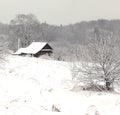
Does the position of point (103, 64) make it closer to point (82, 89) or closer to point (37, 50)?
point (82, 89)

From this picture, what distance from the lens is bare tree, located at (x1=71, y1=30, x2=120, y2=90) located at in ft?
49.3

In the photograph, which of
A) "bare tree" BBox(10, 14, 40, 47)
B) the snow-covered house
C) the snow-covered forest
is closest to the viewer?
the snow-covered forest

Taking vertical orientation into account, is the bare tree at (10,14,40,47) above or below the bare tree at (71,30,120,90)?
above

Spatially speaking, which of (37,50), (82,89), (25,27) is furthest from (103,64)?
(25,27)

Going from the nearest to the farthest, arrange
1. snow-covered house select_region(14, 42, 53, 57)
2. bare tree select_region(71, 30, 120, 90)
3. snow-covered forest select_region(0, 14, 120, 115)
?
snow-covered forest select_region(0, 14, 120, 115) → bare tree select_region(71, 30, 120, 90) → snow-covered house select_region(14, 42, 53, 57)

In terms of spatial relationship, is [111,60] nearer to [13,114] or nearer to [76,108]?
[76,108]

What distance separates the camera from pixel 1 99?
11.6m

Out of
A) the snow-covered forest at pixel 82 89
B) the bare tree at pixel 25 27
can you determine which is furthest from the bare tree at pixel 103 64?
the bare tree at pixel 25 27

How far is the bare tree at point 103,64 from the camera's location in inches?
591

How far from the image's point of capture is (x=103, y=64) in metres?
15.1

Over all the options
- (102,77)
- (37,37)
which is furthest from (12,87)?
(37,37)

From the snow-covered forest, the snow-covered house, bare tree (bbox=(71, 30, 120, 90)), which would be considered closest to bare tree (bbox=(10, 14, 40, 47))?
the snow-covered house

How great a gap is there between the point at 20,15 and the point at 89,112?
79882 millimetres

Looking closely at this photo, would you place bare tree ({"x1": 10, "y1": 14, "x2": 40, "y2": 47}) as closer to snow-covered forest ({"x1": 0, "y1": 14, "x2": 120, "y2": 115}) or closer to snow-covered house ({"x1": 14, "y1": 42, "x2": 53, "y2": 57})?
snow-covered house ({"x1": 14, "y1": 42, "x2": 53, "y2": 57})
